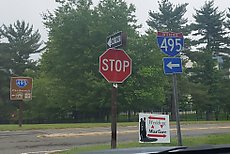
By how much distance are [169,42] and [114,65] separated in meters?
1.42

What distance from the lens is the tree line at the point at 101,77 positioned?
1420 inches

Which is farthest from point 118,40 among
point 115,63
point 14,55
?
point 14,55

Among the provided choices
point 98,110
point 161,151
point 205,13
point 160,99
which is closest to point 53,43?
point 98,110

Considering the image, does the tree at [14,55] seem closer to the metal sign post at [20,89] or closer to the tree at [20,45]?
the tree at [20,45]

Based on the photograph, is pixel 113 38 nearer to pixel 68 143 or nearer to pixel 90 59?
pixel 68 143

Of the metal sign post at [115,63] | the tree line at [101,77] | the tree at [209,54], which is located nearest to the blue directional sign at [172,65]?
the metal sign post at [115,63]

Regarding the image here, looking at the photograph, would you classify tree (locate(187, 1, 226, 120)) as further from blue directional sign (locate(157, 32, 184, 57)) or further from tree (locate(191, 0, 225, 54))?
blue directional sign (locate(157, 32, 184, 57))

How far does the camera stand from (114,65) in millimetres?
8047

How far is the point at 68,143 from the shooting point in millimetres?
13031

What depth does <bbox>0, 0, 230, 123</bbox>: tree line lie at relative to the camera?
36062 millimetres

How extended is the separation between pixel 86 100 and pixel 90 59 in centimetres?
402

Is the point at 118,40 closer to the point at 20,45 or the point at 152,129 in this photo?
the point at 152,129

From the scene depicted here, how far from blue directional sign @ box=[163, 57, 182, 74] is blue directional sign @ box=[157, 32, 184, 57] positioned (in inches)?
5.0

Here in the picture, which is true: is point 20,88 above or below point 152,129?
above
